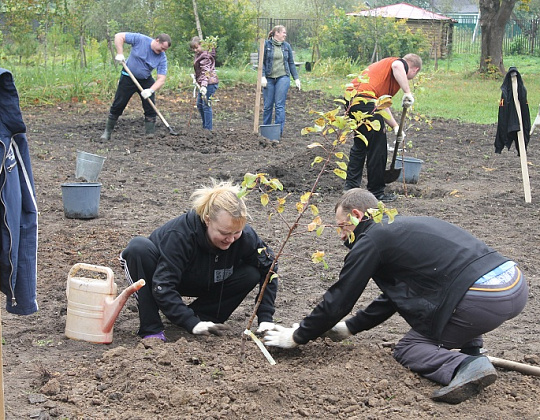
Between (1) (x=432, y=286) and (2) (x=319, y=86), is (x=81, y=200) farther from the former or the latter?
(2) (x=319, y=86)

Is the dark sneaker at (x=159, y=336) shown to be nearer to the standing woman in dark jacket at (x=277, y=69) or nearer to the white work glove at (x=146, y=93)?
the white work glove at (x=146, y=93)

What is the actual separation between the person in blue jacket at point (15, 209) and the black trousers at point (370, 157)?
5055 millimetres

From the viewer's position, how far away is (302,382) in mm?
3463

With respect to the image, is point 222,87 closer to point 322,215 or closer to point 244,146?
point 244,146

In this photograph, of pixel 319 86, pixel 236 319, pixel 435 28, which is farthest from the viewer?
pixel 435 28

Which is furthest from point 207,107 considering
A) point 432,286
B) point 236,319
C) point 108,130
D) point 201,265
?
point 432,286

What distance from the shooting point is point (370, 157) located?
799 centimetres

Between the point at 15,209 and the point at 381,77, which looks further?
the point at 381,77

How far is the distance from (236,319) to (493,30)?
21.4 meters

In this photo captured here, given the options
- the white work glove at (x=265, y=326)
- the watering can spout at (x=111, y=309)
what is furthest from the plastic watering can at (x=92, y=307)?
the white work glove at (x=265, y=326)

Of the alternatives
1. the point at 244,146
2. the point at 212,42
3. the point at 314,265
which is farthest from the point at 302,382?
the point at 212,42

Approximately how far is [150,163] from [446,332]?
277 inches

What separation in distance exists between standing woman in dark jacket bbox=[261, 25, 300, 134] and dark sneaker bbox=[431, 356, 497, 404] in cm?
895

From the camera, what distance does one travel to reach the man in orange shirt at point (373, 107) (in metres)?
7.61
